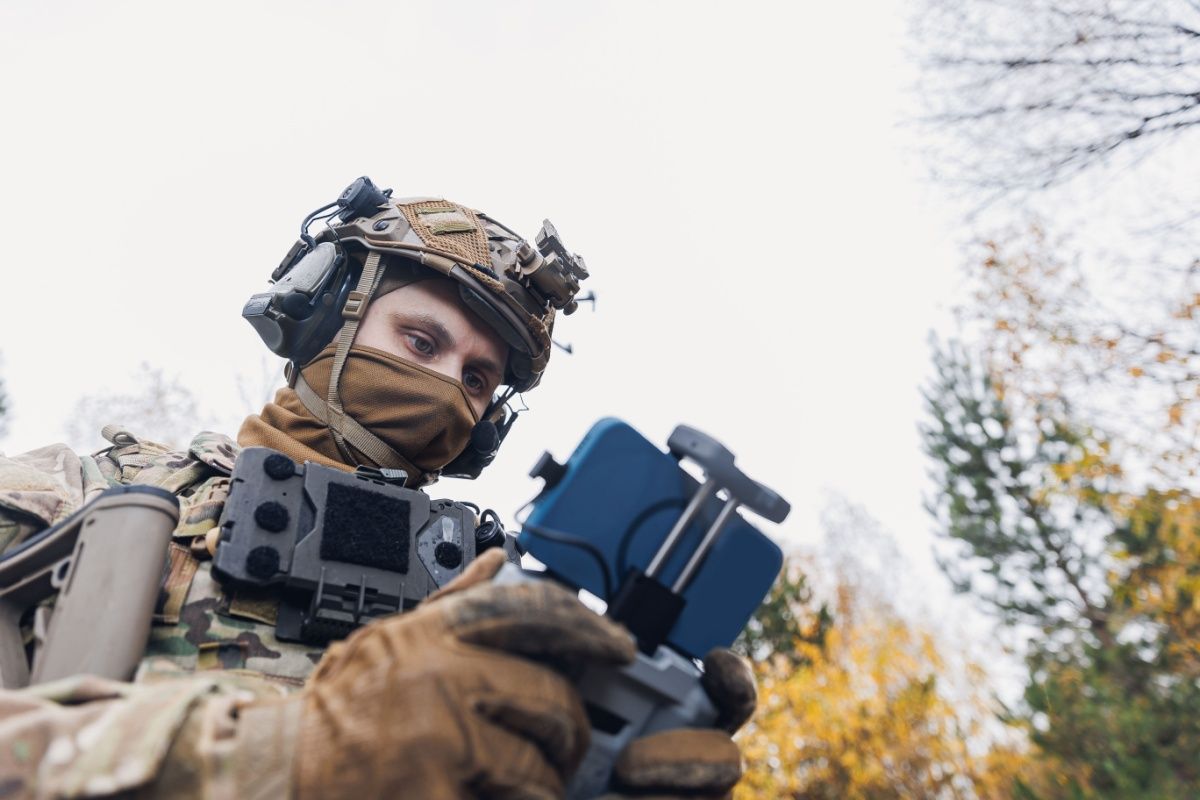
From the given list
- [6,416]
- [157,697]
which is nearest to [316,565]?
[157,697]

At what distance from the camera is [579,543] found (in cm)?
150

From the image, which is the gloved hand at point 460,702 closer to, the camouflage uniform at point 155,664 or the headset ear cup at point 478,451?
Answer: the camouflage uniform at point 155,664

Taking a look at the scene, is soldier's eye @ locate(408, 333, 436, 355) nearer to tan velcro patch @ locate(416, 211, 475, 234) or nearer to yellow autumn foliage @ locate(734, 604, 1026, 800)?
tan velcro patch @ locate(416, 211, 475, 234)

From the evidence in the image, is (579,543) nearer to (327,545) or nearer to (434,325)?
(327,545)

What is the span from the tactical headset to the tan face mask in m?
0.10

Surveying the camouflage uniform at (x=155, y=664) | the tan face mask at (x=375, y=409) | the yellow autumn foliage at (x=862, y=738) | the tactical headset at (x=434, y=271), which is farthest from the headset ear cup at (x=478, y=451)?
the yellow autumn foliage at (x=862, y=738)

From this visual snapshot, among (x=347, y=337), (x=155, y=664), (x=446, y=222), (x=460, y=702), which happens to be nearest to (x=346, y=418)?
(x=347, y=337)

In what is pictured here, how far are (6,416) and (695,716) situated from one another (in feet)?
70.2

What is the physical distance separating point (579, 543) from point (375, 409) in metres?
1.38

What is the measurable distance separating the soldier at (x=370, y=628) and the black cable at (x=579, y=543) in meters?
0.14

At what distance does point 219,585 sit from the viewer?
2.06 metres

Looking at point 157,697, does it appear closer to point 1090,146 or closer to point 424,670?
point 424,670

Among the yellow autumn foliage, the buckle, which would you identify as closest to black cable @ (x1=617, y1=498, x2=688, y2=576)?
the buckle

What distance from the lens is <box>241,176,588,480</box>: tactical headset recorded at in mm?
2850
